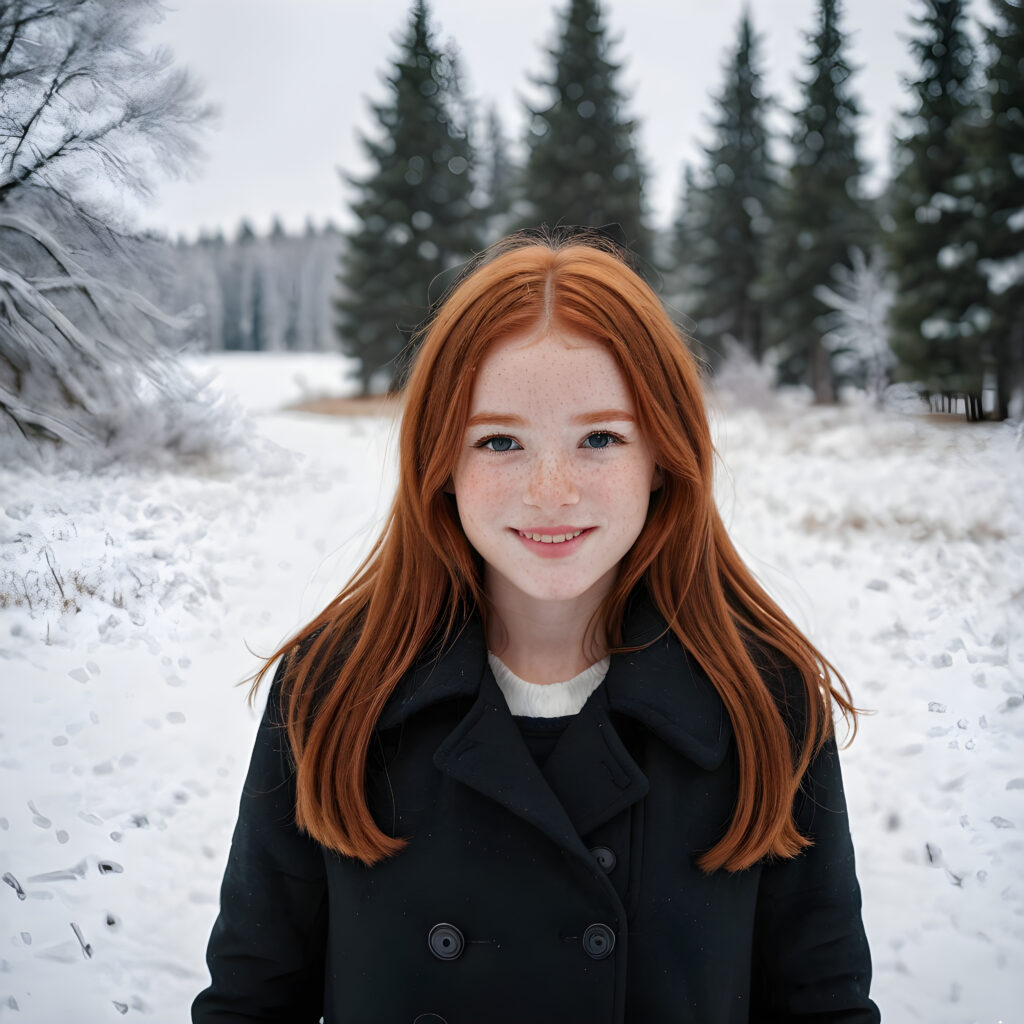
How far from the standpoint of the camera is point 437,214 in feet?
10.3

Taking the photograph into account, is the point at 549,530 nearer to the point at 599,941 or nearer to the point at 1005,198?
the point at 599,941

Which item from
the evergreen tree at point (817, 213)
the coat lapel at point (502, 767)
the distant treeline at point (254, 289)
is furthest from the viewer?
the evergreen tree at point (817, 213)

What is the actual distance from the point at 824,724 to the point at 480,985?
0.77 meters

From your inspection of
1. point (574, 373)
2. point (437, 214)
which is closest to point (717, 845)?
point (574, 373)

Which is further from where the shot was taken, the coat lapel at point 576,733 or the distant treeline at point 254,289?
the distant treeline at point 254,289

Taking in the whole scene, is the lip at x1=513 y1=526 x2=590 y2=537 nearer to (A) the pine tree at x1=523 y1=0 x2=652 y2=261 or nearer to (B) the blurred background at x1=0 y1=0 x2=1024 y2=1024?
(B) the blurred background at x1=0 y1=0 x2=1024 y2=1024

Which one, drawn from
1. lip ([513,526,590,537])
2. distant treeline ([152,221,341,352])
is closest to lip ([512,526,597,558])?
lip ([513,526,590,537])

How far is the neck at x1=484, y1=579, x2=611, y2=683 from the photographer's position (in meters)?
1.55

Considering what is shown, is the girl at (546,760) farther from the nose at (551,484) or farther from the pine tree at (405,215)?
the pine tree at (405,215)

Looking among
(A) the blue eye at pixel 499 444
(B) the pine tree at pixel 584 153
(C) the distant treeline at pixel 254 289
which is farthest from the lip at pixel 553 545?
(B) the pine tree at pixel 584 153

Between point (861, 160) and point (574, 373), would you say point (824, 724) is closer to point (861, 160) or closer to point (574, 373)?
point (574, 373)

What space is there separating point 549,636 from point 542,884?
0.44 metres

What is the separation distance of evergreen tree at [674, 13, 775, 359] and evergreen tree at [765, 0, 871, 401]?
0.12 metres

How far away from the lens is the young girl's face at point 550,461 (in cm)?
135
